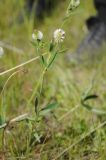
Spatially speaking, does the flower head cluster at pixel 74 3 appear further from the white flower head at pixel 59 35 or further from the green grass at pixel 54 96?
the green grass at pixel 54 96

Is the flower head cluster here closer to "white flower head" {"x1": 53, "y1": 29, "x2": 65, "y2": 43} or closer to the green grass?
"white flower head" {"x1": 53, "y1": 29, "x2": 65, "y2": 43}

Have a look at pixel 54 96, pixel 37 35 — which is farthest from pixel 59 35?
pixel 54 96

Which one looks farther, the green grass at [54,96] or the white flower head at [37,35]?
the green grass at [54,96]

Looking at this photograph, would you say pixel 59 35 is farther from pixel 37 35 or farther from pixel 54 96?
pixel 54 96

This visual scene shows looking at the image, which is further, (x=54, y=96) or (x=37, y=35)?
(x=54, y=96)

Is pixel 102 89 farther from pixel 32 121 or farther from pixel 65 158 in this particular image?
pixel 32 121

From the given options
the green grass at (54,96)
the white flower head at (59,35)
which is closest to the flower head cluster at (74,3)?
the white flower head at (59,35)

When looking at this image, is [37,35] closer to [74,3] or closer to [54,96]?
[74,3]

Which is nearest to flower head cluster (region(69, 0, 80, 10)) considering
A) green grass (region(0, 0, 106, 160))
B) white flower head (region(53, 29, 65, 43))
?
white flower head (region(53, 29, 65, 43))
